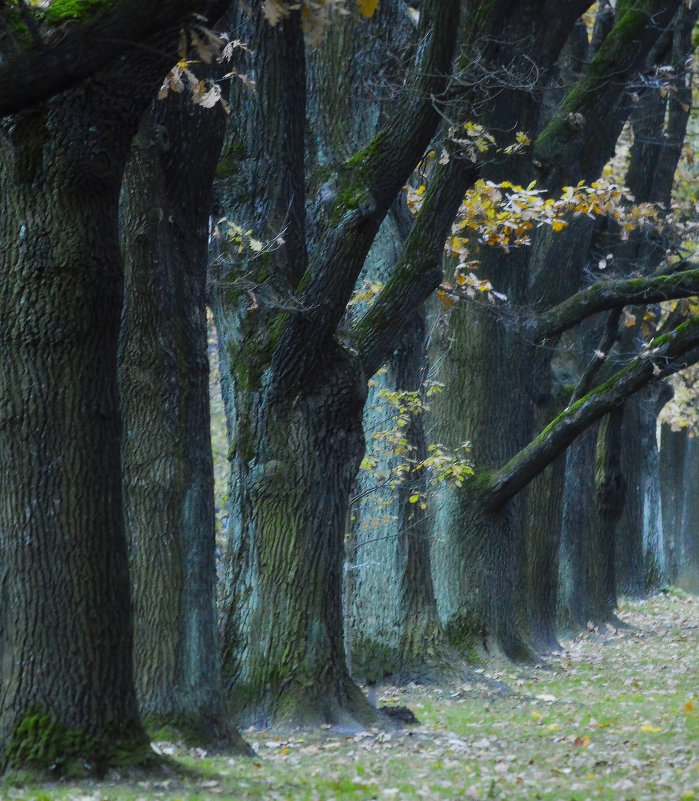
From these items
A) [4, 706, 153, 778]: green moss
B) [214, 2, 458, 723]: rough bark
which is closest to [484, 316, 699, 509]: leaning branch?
[214, 2, 458, 723]: rough bark

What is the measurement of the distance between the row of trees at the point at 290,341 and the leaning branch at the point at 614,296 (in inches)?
1.4

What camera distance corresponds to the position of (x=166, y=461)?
29.2 feet

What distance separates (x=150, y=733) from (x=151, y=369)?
248cm

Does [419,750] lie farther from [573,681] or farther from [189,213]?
[573,681]

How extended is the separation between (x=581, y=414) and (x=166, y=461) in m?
7.84

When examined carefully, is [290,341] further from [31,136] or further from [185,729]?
[31,136]

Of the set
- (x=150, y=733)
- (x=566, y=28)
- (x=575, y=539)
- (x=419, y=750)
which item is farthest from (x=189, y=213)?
(x=575, y=539)

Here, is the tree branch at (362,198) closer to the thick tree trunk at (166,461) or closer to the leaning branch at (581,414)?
the thick tree trunk at (166,461)

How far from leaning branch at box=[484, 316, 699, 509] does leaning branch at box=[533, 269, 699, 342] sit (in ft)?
1.78

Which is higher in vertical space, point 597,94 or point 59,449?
point 597,94

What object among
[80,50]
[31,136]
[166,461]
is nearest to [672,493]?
[166,461]

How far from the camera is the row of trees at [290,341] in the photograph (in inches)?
268

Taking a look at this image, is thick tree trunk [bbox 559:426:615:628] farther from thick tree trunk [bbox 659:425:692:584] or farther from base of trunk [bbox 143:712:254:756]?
base of trunk [bbox 143:712:254:756]

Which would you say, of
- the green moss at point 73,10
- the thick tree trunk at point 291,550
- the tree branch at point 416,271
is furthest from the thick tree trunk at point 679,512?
the green moss at point 73,10
